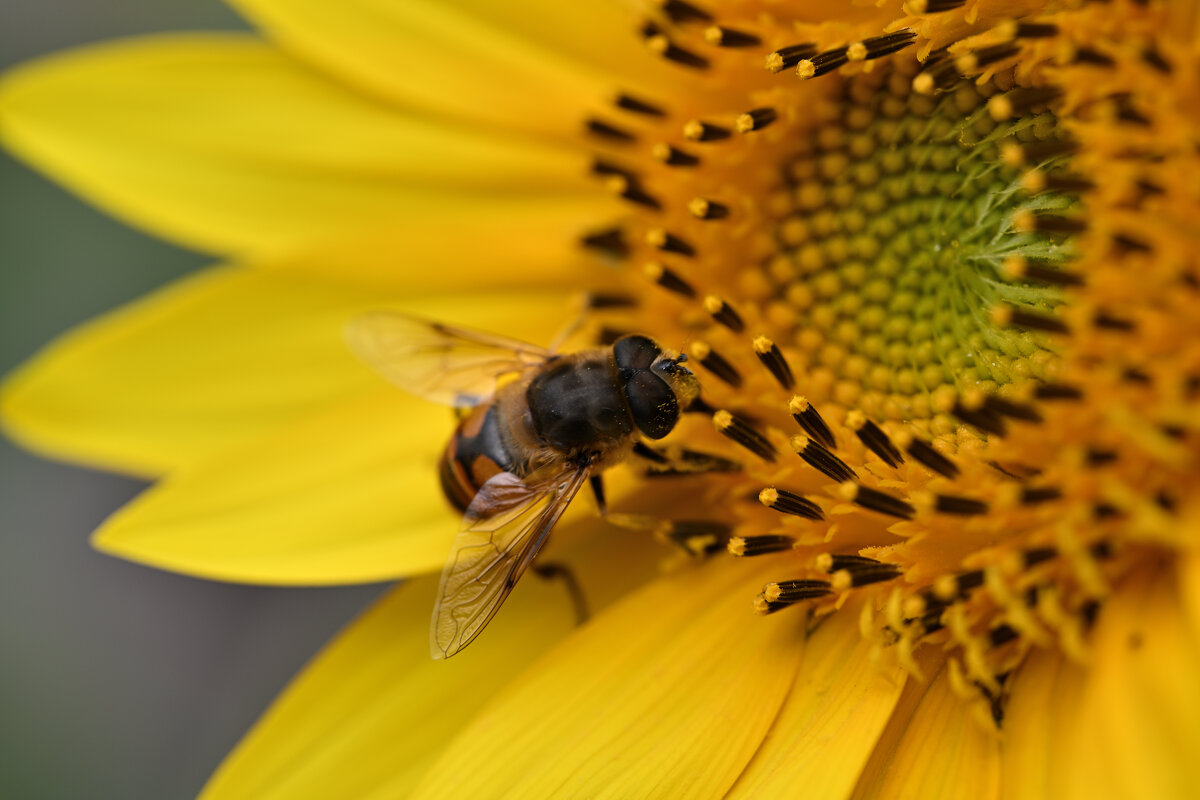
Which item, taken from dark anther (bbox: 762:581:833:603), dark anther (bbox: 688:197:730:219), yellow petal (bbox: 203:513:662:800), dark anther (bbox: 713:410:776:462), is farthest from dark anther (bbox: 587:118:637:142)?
dark anther (bbox: 762:581:833:603)

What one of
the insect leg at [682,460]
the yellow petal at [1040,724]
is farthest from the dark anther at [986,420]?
the insect leg at [682,460]

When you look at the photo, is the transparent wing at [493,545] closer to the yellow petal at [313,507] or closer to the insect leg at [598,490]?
the insect leg at [598,490]

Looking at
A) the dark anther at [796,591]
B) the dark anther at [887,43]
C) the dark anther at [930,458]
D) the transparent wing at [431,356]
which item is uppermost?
the dark anther at [887,43]

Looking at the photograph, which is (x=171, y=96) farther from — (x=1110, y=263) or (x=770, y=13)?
(x=1110, y=263)

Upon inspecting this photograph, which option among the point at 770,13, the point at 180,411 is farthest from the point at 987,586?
the point at 180,411

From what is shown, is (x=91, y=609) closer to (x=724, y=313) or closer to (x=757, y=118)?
(x=724, y=313)
